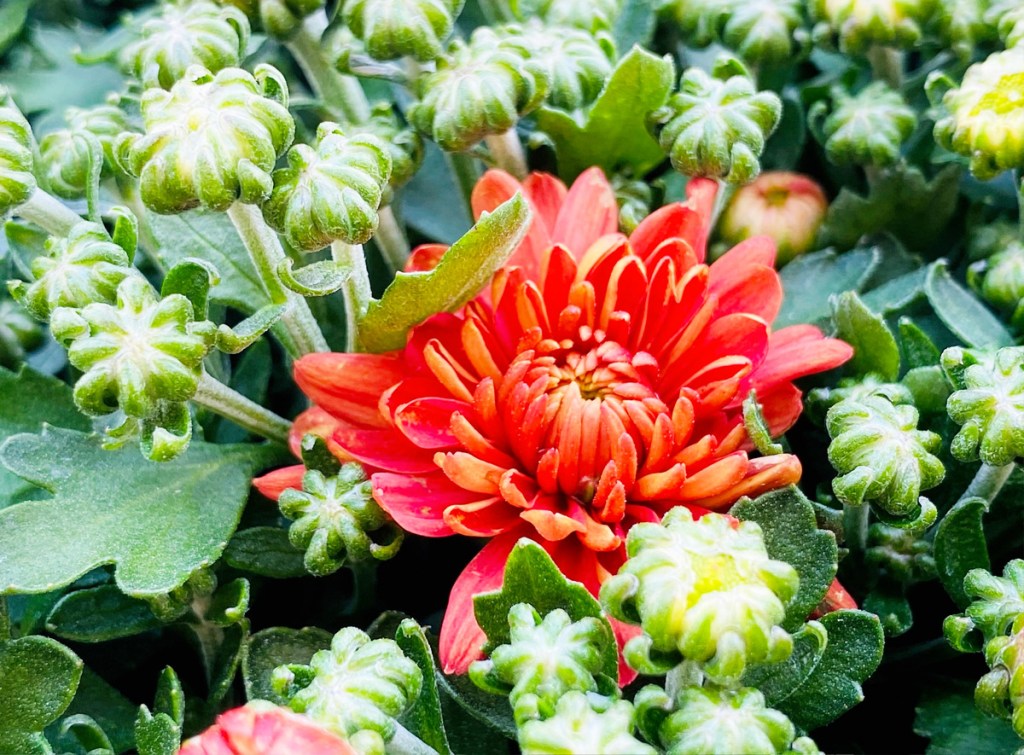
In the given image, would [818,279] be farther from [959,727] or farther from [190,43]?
[190,43]

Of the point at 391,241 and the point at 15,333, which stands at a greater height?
the point at 391,241

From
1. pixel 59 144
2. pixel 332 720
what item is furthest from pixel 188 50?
pixel 332 720

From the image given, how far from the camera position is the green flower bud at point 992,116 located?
740 millimetres

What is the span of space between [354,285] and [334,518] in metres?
0.14

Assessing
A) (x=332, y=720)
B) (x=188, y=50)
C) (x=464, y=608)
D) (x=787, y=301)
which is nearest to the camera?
(x=332, y=720)

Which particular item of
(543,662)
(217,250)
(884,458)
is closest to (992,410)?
(884,458)

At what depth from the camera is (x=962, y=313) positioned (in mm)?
770

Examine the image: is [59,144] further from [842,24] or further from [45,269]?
[842,24]

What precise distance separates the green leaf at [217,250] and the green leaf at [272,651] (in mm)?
217

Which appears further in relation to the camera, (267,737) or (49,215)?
(49,215)

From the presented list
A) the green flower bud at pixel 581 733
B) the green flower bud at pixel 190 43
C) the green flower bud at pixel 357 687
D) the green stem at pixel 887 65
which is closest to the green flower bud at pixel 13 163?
the green flower bud at pixel 190 43

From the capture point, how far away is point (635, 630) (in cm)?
61

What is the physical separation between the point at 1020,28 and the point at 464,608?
1.73 feet

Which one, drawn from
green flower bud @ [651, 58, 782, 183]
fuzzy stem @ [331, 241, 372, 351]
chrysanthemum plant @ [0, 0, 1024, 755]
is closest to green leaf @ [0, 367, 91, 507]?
chrysanthemum plant @ [0, 0, 1024, 755]
